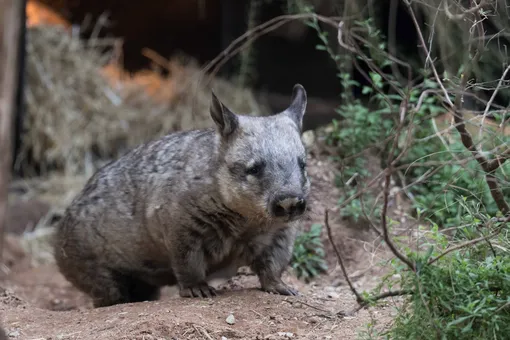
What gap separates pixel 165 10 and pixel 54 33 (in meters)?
2.38

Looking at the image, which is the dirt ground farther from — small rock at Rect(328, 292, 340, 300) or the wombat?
the wombat

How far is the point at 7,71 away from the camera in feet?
9.33

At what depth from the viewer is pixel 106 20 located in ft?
42.5

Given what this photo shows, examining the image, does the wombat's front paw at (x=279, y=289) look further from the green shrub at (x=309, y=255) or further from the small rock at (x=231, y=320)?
the green shrub at (x=309, y=255)

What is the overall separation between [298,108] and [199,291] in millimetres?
1581

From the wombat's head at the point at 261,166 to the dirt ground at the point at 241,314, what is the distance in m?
0.63

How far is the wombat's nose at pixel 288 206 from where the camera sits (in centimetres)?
491

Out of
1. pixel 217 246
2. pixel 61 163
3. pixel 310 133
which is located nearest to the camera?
pixel 217 246

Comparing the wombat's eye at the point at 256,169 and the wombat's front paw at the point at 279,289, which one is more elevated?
the wombat's eye at the point at 256,169

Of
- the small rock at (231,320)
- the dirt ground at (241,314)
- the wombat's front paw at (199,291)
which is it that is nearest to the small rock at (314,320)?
the dirt ground at (241,314)

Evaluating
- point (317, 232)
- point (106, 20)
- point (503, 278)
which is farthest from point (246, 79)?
point (503, 278)

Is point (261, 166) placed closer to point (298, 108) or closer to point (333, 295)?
point (298, 108)

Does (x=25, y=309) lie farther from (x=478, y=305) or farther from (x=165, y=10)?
(x=165, y=10)

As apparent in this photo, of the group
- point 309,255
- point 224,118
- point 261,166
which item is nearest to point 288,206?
point 261,166
